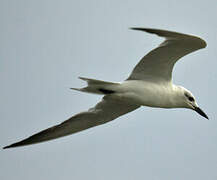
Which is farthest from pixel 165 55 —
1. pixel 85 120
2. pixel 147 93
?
pixel 85 120

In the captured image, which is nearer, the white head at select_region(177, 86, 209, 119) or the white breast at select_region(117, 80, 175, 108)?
the white breast at select_region(117, 80, 175, 108)

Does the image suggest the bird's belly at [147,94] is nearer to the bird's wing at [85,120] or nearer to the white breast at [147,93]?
the white breast at [147,93]

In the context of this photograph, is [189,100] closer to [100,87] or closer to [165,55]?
[165,55]

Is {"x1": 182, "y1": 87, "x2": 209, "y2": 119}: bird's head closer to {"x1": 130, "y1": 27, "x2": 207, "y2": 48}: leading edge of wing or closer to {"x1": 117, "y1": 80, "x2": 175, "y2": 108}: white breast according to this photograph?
{"x1": 117, "y1": 80, "x2": 175, "y2": 108}: white breast

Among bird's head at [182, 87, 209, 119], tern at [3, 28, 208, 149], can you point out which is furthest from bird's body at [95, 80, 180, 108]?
bird's head at [182, 87, 209, 119]

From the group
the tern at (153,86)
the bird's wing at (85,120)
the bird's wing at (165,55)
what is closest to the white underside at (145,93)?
the tern at (153,86)

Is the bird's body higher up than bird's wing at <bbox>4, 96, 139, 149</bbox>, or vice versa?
the bird's body

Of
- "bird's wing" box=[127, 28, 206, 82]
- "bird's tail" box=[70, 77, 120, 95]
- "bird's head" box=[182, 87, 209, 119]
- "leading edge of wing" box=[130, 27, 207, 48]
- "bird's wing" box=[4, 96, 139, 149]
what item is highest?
"leading edge of wing" box=[130, 27, 207, 48]

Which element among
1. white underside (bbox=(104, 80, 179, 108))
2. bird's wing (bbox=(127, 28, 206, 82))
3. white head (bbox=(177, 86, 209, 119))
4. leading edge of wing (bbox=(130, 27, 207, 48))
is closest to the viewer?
leading edge of wing (bbox=(130, 27, 207, 48))

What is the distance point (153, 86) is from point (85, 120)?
6.70 ft

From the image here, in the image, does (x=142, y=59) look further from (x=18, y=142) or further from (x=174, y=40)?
(x=18, y=142)

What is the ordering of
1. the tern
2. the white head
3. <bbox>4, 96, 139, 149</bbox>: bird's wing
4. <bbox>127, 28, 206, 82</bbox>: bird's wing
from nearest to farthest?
<bbox>127, 28, 206, 82</bbox>: bird's wing < the tern < the white head < <bbox>4, 96, 139, 149</bbox>: bird's wing

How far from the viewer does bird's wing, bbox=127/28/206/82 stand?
13.7 metres

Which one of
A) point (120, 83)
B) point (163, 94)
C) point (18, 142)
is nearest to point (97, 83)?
point (120, 83)
